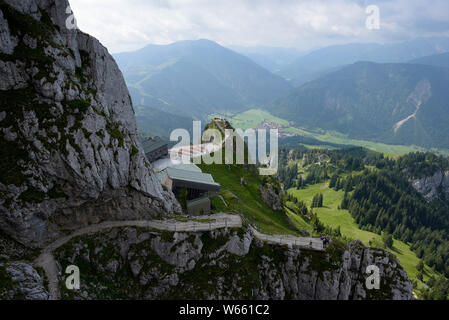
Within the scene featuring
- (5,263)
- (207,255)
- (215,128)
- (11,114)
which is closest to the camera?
(5,263)

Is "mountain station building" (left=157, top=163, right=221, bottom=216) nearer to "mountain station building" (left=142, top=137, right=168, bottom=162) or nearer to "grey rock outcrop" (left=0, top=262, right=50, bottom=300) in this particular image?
"mountain station building" (left=142, top=137, right=168, bottom=162)

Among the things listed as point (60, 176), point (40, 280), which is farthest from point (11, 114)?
point (40, 280)

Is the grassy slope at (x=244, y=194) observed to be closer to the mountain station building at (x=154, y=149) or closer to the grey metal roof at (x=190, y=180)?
the grey metal roof at (x=190, y=180)

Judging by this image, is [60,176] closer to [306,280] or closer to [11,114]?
[11,114]

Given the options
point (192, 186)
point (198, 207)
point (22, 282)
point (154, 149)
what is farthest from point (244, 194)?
point (22, 282)

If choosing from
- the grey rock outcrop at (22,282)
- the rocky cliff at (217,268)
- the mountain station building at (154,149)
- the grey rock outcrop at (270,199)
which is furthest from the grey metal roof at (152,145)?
the grey rock outcrop at (22,282)

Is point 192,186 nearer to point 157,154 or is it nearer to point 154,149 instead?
point 154,149

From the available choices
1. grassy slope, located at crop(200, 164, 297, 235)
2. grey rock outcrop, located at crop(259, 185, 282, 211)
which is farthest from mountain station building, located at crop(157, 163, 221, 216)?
grey rock outcrop, located at crop(259, 185, 282, 211)
